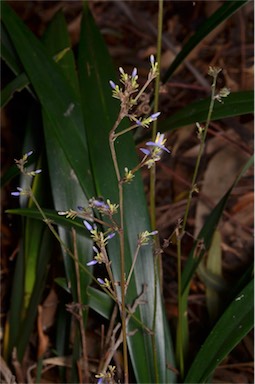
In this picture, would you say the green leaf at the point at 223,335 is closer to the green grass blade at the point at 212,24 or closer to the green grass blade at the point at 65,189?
the green grass blade at the point at 65,189

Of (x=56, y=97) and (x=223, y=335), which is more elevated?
(x=56, y=97)

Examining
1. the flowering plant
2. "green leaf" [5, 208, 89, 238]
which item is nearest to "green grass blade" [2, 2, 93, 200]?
the flowering plant

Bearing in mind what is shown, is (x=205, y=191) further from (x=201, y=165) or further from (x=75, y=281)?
(x=75, y=281)

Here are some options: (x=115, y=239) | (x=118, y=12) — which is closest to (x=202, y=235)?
(x=115, y=239)

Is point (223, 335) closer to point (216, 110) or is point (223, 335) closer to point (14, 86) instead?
point (216, 110)

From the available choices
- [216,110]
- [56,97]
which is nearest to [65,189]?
[56,97]

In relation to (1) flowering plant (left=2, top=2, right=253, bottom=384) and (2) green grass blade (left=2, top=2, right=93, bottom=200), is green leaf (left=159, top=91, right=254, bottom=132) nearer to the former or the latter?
(1) flowering plant (left=2, top=2, right=253, bottom=384)
